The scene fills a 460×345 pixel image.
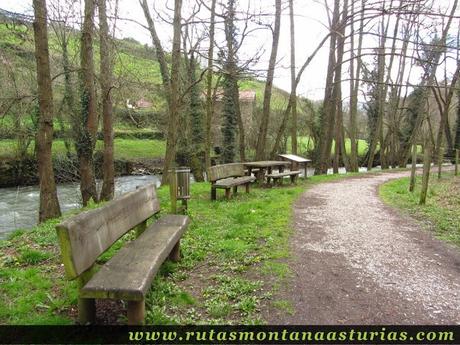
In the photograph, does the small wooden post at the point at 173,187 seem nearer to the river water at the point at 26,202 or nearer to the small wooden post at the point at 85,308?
the small wooden post at the point at 85,308

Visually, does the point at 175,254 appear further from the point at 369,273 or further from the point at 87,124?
the point at 87,124

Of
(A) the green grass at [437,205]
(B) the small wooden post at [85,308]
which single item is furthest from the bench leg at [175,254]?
(A) the green grass at [437,205]

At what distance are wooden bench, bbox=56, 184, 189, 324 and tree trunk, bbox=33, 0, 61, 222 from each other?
527cm

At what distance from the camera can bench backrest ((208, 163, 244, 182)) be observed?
9.33m

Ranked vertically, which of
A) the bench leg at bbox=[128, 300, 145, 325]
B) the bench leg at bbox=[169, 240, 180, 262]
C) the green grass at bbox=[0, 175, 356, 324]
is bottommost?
the green grass at bbox=[0, 175, 356, 324]

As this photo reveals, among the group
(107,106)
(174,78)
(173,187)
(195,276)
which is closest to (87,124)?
(107,106)

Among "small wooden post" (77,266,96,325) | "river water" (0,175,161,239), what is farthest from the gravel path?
"river water" (0,175,161,239)

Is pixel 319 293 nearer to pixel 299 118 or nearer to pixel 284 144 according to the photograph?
pixel 284 144

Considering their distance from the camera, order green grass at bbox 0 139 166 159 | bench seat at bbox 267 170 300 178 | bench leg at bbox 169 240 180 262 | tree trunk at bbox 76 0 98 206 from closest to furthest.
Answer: bench leg at bbox 169 240 180 262 → tree trunk at bbox 76 0 98 206 → bench seat at bbox 267 170 300 178 → green grass at bbox 0 139 166 159

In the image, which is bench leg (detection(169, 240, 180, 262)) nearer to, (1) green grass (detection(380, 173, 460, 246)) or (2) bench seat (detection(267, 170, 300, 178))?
(1) green grass (detection(380, 173, 460, 246))

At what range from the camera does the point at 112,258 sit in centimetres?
359

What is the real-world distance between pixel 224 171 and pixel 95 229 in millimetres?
6587

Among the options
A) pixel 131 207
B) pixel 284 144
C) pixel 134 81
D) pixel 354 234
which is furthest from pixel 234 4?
pixel 284 144

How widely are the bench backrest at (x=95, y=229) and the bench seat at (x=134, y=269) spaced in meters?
0.16
